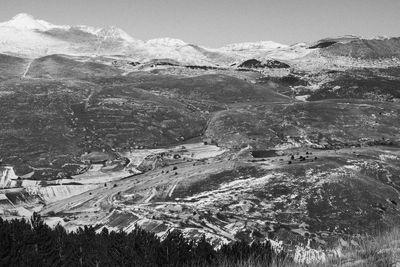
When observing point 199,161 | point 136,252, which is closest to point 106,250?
point 136,252

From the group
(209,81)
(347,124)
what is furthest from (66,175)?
(209,81)

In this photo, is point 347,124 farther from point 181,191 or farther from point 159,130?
point 181,191

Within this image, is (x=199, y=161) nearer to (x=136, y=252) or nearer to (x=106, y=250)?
(x=106, y=250)

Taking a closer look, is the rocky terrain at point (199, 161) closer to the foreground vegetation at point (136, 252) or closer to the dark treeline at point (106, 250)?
the dark treeline at point (106, 250)

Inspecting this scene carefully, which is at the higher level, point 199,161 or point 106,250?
point 106,250

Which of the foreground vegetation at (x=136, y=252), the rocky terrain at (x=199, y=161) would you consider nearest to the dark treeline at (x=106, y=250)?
the foreground vegetation at (x=136, y=252)

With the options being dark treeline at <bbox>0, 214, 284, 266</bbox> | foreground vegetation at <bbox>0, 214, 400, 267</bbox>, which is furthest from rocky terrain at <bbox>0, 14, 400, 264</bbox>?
foreground vegetation at <bbox>0, 214, 400, 267</bbox>
